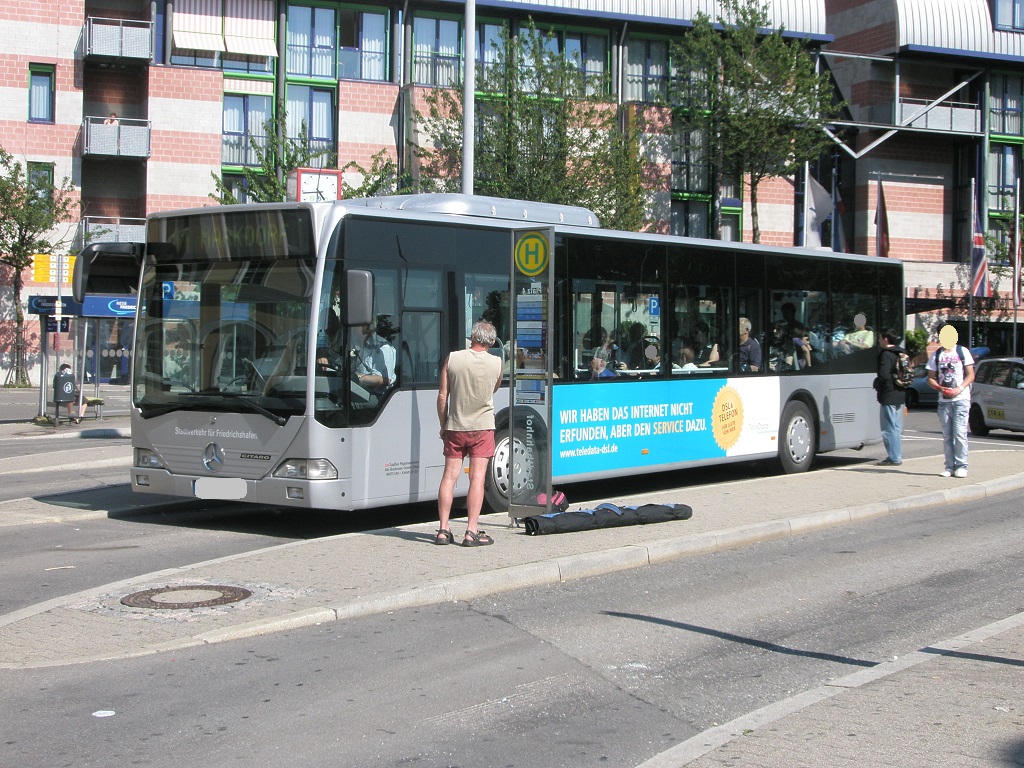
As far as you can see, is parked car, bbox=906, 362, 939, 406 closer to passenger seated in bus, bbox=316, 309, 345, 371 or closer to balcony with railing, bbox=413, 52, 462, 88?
balcony with railing, bbox=413, 52, 462, 88

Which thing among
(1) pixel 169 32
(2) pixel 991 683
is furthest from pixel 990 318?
(2) pixel 991 683

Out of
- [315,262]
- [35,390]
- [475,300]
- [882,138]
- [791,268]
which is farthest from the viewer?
[882,138]

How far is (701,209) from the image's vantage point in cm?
4931

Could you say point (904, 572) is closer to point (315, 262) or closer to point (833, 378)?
point (315, 262)

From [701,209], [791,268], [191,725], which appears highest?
[701,209]

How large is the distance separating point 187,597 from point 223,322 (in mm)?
3725

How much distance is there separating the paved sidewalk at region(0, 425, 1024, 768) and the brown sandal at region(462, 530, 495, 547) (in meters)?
0.07

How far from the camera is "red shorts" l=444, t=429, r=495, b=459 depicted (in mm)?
9773

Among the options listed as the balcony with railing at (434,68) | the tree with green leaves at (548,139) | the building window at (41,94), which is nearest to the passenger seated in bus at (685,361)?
the tree with green leaves at (548,139)

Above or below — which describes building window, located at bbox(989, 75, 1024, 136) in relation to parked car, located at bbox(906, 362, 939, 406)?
above

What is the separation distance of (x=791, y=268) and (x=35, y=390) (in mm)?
32347

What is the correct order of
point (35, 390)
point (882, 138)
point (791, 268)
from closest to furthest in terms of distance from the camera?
point (791, 268) < point (35, 390) < point (882, 138)

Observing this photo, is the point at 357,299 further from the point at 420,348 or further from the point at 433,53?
the point at 433,53

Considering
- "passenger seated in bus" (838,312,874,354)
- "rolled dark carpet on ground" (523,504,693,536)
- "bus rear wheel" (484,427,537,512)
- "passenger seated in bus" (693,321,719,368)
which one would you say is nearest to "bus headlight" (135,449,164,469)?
"bus rear wheel" (484,427,537,512)
